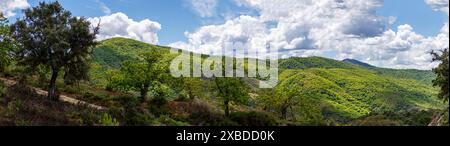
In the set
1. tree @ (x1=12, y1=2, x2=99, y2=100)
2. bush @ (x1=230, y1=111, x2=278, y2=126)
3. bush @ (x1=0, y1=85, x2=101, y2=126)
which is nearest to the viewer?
bush @ (x1=0, y1=85, x2=101, y2=126)

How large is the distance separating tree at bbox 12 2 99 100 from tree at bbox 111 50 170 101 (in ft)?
38.4

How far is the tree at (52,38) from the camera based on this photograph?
3369 centimetres

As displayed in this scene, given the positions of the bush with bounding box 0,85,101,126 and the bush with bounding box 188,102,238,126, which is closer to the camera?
the bush with bounding box 0,85,101,126

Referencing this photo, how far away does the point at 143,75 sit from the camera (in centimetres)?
4781

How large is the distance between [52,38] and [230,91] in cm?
2226

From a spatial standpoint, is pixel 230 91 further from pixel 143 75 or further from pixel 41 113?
pixel 41 113

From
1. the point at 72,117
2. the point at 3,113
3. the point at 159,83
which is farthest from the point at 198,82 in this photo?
the point at 3,113

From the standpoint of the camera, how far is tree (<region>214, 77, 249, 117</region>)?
49.0m

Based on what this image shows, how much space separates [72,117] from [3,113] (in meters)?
4.92

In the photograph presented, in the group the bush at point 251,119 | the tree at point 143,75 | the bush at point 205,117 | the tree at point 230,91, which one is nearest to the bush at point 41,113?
the bush at point 205,117

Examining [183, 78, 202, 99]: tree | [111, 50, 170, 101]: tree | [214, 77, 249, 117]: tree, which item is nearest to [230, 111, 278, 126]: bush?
[214, 77, 249, 117]: tree

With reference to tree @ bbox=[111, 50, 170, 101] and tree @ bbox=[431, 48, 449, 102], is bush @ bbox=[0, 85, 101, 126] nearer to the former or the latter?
tree @ bbox=[111, 50, 170, 101]
